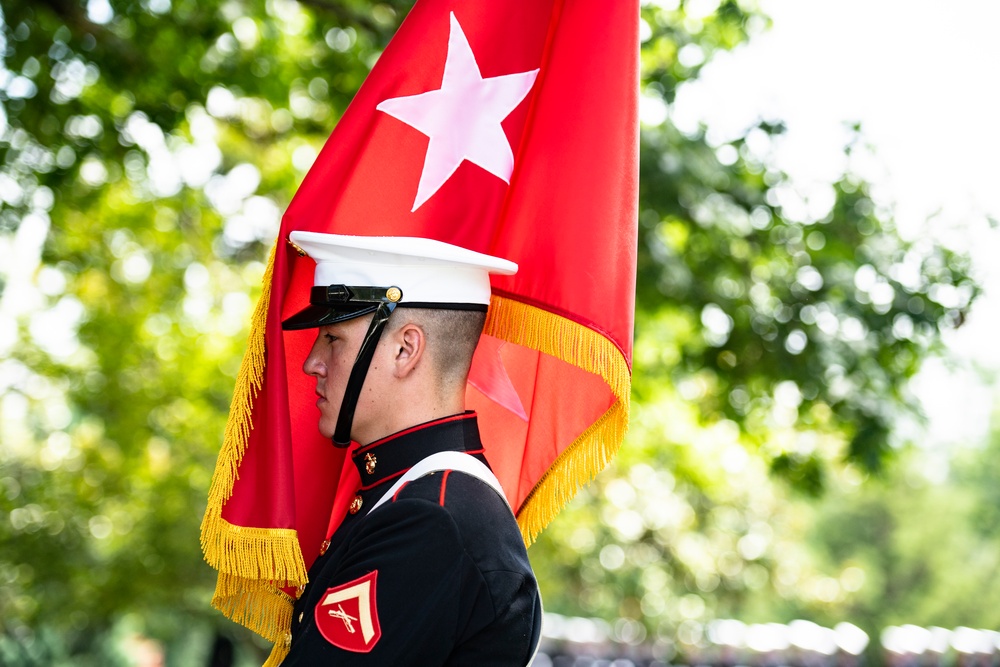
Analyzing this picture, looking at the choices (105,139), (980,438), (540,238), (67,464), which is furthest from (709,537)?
(980,438)

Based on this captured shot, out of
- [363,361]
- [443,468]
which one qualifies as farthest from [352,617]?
[363,361]

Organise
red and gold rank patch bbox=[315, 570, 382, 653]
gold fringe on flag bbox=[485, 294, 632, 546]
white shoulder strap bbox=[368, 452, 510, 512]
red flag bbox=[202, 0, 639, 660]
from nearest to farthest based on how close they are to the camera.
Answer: red and gold rank patch bbox=[315, 570, 382, 653]
white shoulder strap bbox=[368, 452, 510, 512]
red flag bbox=[202, 0, 639, 660]
gold fringe on flag bbox=[485, 294, 632, 546]

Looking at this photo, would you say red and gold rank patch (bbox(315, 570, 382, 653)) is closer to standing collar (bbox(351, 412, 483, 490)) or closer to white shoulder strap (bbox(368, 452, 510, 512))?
white shoulder strap (bbox(368, 452, 510, 512))

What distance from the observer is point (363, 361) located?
81.3 inches

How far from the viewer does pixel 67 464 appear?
9945 millimetres

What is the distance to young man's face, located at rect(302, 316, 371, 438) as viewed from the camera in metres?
2.08

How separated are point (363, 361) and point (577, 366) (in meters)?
0.59

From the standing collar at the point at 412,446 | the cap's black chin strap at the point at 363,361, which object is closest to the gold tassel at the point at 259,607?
the standing collar at the point at 412,446

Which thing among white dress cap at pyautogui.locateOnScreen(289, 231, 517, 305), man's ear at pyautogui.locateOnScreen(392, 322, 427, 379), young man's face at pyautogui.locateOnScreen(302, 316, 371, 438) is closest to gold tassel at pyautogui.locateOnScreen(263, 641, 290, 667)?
young man's face at pyautogui.locateOnScreen(302, 316, 371, 438)

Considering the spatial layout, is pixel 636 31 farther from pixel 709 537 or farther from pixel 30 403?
pixel 709 537

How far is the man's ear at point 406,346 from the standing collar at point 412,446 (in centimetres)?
13

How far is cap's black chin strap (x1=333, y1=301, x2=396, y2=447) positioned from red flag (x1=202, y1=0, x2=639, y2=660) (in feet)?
0.42

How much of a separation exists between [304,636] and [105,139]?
16.6 feet

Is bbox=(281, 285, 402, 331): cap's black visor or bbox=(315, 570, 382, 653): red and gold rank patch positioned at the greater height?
bbox=(281, 285, 402, 331): cap's black visor
